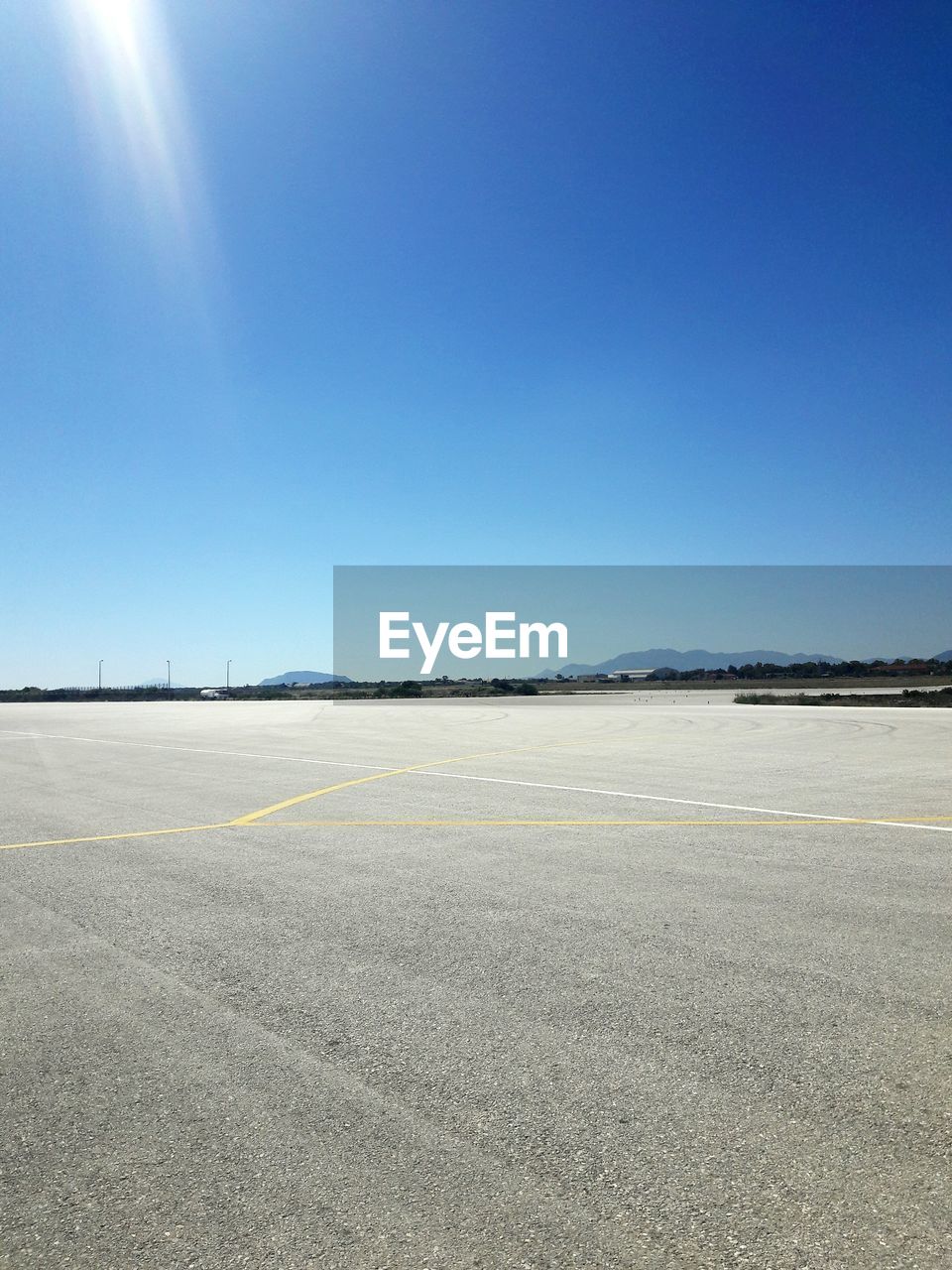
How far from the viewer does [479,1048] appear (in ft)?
11.6

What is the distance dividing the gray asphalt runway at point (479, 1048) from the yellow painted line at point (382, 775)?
141 centimetres

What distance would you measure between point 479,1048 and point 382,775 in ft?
33.3

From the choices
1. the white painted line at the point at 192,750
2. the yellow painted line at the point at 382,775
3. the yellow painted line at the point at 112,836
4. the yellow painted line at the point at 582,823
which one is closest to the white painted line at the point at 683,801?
the yellow painted line at the point at 582,823

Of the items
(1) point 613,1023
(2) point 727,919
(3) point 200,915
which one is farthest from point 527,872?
(1) point 613,1023

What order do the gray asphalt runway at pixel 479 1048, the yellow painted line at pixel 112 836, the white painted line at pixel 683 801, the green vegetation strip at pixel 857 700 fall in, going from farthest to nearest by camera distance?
the green vegetation strip at pixel 857 700 → the white painted line at pixel 683 801 → the yellow painted line at pixel 112 836 → the gray asphalt runway at pixel 479 1048

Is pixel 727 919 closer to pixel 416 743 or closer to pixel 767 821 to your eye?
pixel 767 821

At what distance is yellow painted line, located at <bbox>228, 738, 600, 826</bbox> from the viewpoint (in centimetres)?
979

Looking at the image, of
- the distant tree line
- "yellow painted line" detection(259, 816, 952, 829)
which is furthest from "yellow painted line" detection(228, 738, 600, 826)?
the distant tree line

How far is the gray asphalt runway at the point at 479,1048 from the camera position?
246 centimetres

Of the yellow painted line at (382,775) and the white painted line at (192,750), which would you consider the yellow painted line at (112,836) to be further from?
the white painted line at (192,750)

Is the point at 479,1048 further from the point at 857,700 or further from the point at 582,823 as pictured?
the point at 857,700

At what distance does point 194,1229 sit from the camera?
246 cm

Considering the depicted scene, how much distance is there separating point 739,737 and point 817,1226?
19.6 meters

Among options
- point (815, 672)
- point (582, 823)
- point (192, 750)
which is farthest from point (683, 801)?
point (815, 672)
